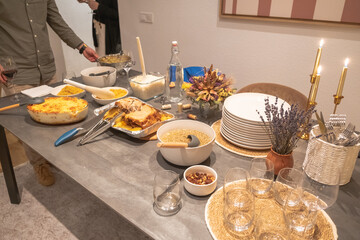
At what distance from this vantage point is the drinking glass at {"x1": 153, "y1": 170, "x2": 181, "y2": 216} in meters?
0.86

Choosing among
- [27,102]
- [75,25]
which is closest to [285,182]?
[27,102]

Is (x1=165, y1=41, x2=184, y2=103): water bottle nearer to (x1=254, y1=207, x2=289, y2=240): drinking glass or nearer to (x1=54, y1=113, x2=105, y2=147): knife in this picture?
(x1=54, y1=113, x2=105, y2=147): knife

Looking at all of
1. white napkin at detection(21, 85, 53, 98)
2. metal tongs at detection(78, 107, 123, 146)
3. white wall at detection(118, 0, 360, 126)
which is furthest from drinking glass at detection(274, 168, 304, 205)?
white wall at detection(118, 0, 360, 126)

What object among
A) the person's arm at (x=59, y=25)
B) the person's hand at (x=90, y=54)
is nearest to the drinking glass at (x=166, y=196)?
the person's hand at (x=90, y=54)

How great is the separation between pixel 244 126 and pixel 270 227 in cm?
46

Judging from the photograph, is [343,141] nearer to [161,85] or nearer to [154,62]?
[161,85]

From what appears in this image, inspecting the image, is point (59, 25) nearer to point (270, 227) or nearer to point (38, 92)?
point (38, 92)

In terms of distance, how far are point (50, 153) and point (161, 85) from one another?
78cm

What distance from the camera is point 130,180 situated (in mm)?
990

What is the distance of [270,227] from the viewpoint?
775mm

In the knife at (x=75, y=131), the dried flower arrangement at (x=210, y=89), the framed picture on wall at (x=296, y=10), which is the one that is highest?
the framed picture on wall at (x=296, y=10)

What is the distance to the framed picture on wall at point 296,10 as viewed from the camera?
1.96 m

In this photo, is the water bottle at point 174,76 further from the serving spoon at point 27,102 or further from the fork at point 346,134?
the fork at point 346,134

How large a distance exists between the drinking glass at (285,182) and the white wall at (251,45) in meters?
1.62
